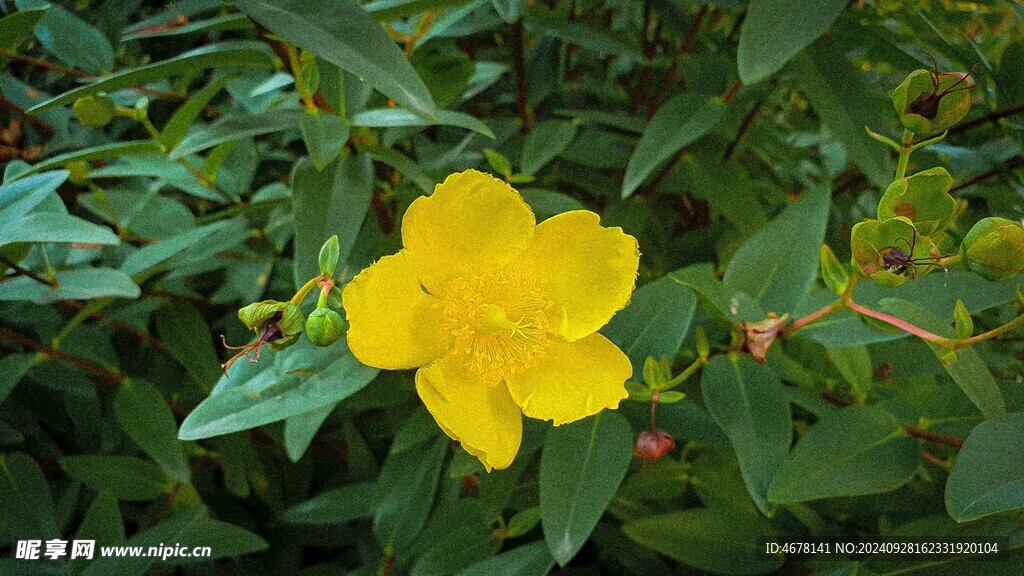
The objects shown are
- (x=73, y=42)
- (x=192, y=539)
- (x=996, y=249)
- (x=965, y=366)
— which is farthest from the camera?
(x=73, y=42)

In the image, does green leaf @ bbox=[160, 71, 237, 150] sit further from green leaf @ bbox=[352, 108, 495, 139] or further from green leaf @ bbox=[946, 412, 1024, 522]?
green leaf @ bbox=[946, 412, 1024, 522]

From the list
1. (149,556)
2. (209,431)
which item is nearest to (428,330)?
Answer: (209,431)

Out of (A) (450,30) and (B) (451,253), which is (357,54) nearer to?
(B) (451,253)

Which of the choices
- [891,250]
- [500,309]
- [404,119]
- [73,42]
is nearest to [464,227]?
[500,309]

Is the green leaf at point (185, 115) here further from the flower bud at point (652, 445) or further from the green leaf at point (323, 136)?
the flower bud at point (652, 445)

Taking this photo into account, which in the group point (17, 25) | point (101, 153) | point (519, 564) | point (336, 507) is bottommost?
point (336, 507)

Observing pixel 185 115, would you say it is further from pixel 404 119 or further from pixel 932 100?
pixel 932 100

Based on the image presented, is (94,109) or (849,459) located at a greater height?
(94,109)
